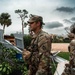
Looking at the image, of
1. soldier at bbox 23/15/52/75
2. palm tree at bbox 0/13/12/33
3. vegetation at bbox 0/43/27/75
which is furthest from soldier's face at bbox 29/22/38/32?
palm tree at bbox 0/13/12/33

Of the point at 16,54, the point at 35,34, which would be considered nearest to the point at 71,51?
the point at 35,34

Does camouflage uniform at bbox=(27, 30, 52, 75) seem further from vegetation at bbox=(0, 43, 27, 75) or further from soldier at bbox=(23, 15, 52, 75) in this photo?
vegetation at bbox=(0, 43, 27, 75)

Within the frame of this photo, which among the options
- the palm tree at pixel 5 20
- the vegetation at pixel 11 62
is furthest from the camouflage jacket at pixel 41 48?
the palm tree at pixel 5 20

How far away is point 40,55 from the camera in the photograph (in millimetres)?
4992

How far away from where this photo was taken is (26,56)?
196 inches

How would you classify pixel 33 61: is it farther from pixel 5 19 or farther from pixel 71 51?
pixel 5 19

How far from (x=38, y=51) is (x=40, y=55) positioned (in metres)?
0.08

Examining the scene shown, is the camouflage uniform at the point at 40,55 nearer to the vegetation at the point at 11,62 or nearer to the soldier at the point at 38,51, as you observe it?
the soldier at the point at 38,51

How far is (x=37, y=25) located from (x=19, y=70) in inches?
221

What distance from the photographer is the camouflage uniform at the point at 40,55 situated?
4.94 m

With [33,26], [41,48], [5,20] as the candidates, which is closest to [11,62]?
[33,26]

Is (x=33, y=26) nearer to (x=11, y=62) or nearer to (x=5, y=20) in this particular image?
(x=11, y=62)

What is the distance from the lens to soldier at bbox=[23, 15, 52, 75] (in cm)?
495

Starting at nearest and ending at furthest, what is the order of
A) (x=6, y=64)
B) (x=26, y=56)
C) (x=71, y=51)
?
1. (x=26, y=56)
2. (x=71, y=51)
3. (x=6, y=64)
